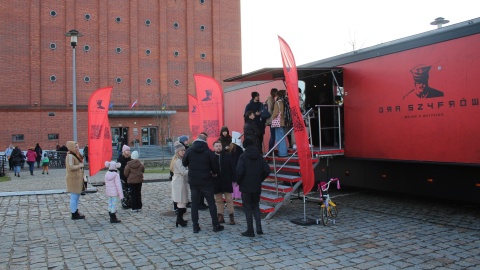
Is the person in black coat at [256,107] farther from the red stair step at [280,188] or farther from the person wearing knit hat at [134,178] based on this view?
the person wearing knit hat at [134,178]

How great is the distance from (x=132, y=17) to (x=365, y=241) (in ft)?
127

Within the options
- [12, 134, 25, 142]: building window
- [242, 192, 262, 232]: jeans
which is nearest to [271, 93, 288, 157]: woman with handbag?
[242, 192, 262, 232]: jeans

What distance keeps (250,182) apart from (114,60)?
36.0 meters

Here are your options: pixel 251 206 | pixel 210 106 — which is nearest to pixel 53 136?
pixel 210 106

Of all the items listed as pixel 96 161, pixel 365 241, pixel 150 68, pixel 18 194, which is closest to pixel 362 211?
pixel 365 241

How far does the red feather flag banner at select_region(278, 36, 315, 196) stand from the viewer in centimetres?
795

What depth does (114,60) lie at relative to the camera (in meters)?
40.3

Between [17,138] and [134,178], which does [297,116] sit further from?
[17,138]

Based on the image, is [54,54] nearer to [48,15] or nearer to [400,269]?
[48,15]

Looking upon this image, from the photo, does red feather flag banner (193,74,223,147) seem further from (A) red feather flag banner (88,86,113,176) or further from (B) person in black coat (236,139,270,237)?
(B) person in black coat (236,139,270,237)

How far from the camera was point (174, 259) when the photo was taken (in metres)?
6.25

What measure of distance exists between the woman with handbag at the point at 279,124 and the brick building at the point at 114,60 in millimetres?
28703

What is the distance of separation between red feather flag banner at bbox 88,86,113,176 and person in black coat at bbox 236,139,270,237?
6905mm

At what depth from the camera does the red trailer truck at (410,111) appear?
797 cm
